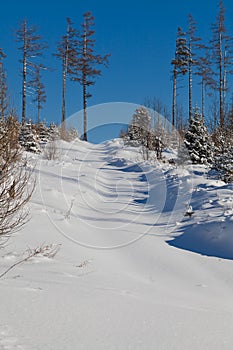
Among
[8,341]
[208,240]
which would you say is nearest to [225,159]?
[208,240]

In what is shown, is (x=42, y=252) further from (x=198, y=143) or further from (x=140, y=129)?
(x=140, y=129)

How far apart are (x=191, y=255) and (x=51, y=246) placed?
2466 mm

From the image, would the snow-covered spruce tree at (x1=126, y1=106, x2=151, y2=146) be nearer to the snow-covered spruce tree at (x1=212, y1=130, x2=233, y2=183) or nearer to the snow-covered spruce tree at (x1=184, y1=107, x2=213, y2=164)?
the snow-covered spruce tree at (x1=184, y1=107, x2=213, y2=164)

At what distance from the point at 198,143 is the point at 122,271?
13116 millimetres

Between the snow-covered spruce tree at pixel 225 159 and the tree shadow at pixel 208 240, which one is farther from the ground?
the snow-covered spruce tree at pixel 225 159

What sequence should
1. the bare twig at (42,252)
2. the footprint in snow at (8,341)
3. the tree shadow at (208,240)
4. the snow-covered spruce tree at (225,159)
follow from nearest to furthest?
1. the footprint in snow at (8,341)
2. the bare twig at (42,252)
3. the tree shadow at (208,240)
4. the snow-covered spruce tree at (225,159)

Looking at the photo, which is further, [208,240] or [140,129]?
[140,129]

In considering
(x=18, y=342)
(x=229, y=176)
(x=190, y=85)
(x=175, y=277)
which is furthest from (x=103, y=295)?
(x=190, y=85)

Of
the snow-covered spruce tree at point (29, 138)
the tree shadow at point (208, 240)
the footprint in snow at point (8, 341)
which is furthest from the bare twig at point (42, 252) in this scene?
the snow-covered spruce tree at point (29, 138)

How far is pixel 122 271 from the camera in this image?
193 inches

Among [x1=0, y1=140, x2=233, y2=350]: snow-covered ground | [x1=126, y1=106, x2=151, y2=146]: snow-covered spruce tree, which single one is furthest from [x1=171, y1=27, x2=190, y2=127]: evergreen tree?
[x1=0, y1=140, x2=233, y2=350]: snow-covered ground

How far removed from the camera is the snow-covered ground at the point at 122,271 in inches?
99.7

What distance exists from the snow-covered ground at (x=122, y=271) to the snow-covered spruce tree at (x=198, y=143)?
5.73 m

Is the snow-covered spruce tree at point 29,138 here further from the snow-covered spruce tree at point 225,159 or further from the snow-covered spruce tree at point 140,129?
the snow-covered spruce tree at point 225,159
